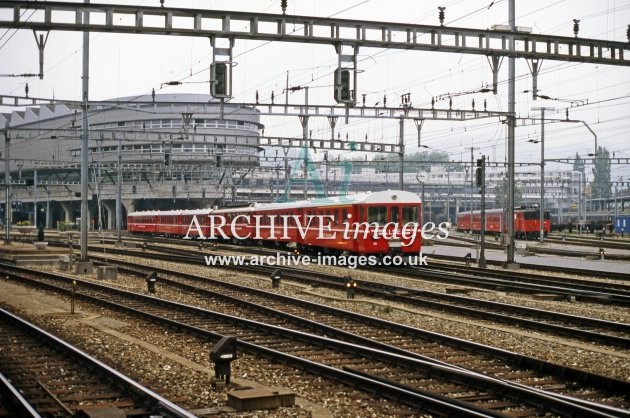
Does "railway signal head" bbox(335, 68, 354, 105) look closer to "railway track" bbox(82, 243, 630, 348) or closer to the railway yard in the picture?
the railway yard

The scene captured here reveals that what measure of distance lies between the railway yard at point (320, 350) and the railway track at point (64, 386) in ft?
0.09

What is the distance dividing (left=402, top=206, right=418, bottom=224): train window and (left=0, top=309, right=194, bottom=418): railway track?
17317 millimetres

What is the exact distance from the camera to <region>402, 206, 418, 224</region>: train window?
2831 cm

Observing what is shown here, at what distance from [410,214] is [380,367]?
1787 cm

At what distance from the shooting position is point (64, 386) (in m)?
9.79

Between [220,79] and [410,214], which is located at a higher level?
[220,79]

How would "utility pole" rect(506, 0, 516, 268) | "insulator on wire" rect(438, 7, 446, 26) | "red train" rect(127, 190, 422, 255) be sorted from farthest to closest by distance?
"utility pole" rect(506, 0, 516, 268) < "red train" rect(127, 190, 422, 255) < "insulator on wire" rect(438, 7, 446, 26)

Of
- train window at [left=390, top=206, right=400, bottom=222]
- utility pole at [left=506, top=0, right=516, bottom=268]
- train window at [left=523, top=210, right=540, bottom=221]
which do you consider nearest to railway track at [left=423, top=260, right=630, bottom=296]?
utility pole at [left=506, top=0, right=516, bottom=268]

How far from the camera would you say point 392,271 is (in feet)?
88.3

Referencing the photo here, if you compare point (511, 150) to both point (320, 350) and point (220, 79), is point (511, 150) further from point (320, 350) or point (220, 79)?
point (320, 350)

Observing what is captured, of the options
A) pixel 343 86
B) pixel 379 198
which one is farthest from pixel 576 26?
pixel 379 198

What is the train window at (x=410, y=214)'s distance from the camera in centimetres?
2831

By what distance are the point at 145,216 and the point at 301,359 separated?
5886 centimetres

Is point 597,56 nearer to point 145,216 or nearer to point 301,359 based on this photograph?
point 301,359
